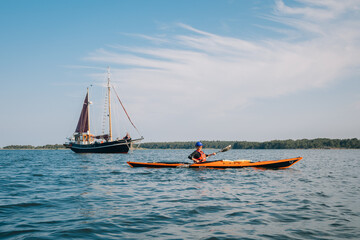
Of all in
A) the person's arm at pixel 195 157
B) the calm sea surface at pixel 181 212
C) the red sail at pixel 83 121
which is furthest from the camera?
the red sail at pixel 83 121

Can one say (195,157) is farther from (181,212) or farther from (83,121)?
(83,121)

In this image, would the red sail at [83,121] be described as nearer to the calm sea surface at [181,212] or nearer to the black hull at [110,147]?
the black hull at [110,147]

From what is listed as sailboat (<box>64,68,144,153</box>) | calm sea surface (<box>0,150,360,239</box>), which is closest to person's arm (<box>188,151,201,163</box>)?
calm sea surface (<box>0,150,360,239</box>)

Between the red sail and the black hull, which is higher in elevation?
the red sail

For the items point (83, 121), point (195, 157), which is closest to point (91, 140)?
point (83, 121)

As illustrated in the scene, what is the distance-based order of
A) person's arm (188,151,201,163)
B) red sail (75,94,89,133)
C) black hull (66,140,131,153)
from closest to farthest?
person's arm (188,151,201,163), black hull (66,140,131,153), red sail (75,94,89,133)

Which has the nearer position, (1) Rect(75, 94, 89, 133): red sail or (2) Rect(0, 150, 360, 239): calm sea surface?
(2) Rect(0, 150, 360, 239): calm sea surface

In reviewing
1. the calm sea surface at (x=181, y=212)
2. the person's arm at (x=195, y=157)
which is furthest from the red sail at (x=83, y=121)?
the calm sea surface at (x=181, y=212)

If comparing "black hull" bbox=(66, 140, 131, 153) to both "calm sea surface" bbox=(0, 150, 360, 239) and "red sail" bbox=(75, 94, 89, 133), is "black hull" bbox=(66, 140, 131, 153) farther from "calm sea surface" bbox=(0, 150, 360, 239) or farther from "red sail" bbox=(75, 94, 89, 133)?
"calm sea surface" bbox=(0, 150, 360, 239)

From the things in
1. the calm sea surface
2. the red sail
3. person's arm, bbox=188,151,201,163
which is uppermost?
the red sail

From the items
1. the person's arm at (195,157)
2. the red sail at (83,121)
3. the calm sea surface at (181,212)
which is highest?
the red sail at (83,121)

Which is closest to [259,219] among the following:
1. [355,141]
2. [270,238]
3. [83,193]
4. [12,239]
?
[270,238]

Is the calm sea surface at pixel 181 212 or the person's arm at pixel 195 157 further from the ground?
the person's arm at pixel 195 157

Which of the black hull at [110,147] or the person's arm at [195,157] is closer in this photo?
the person's arm at [195,157]
